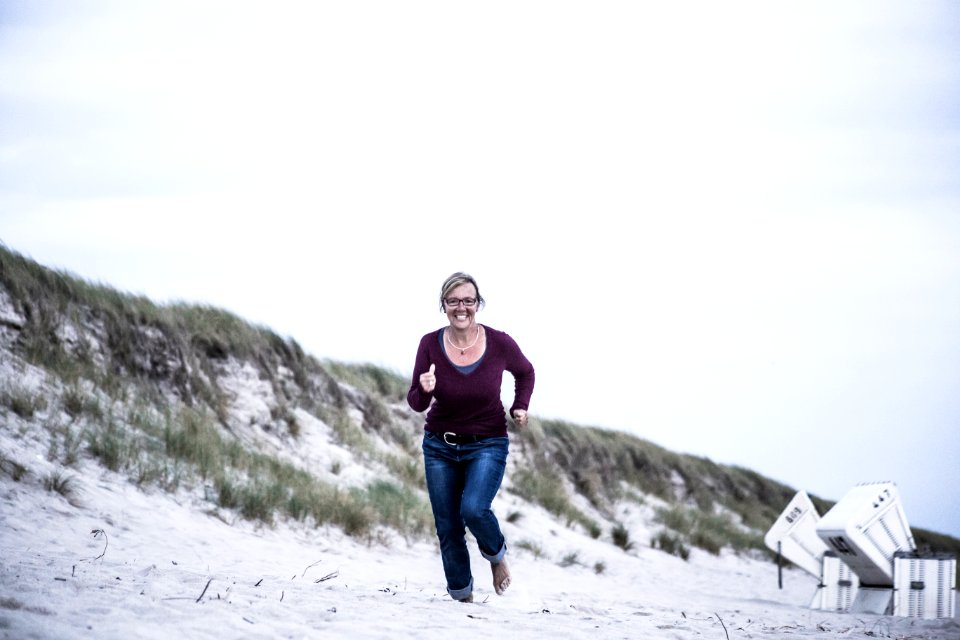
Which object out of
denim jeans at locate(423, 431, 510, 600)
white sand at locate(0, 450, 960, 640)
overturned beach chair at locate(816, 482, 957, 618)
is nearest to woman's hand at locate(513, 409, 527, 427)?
denim jeans at locate(423, 431, 510, 600)

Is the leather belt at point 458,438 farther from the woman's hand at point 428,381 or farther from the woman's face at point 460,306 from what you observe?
the woman's face at point 460,306

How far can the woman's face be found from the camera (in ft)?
19.2

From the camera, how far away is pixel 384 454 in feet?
49.6

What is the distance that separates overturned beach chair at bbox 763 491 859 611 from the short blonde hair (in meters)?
6.59

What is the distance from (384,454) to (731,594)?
5.23 m

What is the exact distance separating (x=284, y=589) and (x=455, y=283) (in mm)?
2113

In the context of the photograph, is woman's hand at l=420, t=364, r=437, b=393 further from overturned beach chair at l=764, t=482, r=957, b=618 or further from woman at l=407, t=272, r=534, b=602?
overturned beach chair at l=764, t=482, r=957, b=618

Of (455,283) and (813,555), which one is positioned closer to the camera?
(455,283)

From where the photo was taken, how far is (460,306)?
5.86 metres

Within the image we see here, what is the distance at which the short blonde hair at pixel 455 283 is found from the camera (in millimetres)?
5883

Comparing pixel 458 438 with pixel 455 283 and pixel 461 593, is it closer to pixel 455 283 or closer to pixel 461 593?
pixel 455 283

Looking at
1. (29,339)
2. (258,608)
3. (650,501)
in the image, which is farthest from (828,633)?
(650,501)

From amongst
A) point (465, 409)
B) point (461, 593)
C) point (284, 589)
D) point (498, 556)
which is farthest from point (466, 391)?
point (284, 589)

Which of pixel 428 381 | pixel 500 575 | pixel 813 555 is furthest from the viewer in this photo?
pixel 813 555
